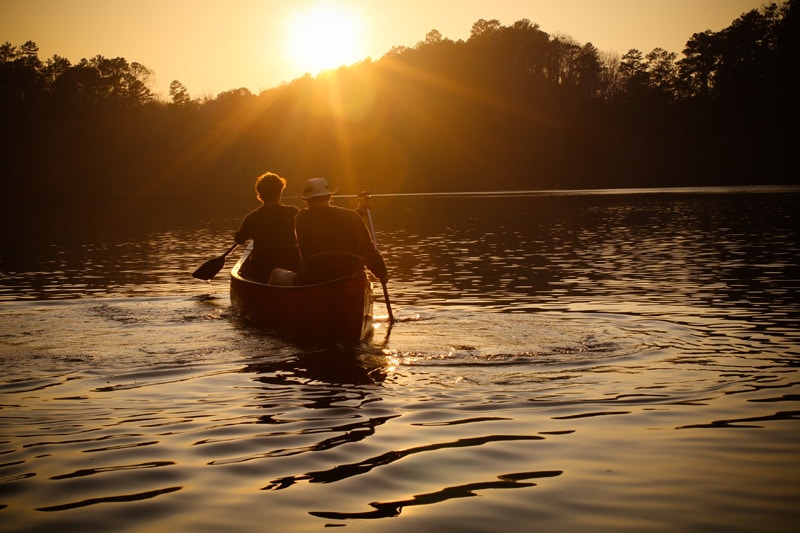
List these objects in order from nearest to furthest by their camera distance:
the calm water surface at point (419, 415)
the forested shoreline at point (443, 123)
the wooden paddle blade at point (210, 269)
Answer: the calm water surface at point (419, 415), the wooden paddle blade at point (210, 269), the forested shoreline at point (443, 123)

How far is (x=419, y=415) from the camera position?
→ 6.77 m

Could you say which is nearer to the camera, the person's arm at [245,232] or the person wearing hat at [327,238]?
the person wearing hat at [327,238]

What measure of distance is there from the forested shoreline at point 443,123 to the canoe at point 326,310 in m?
77.5

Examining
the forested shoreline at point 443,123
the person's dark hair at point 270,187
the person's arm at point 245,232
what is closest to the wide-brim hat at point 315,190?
the person's dark hair at point 270,187

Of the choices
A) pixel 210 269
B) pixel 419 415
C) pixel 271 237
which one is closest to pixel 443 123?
pixel 210 269

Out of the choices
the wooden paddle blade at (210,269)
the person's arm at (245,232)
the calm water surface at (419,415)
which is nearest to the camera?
the calm water surface at (419,415)

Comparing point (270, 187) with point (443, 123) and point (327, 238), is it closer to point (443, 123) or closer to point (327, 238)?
point (327, 238)

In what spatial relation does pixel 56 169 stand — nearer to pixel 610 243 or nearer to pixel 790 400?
pixel 610 243

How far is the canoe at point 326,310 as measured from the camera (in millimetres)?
10125

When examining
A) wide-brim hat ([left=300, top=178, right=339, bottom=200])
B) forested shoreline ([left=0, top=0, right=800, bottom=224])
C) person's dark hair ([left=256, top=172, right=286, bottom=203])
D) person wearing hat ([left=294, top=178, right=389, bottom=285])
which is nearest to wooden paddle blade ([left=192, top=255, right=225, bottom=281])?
person's dark hair ([left=256, top=172, right=286, bottom=203])

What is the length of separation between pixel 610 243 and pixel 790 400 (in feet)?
66.1

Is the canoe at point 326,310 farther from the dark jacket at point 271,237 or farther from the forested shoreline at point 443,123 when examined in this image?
the forested shoreline at point 443,123

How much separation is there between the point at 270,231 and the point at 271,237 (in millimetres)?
95

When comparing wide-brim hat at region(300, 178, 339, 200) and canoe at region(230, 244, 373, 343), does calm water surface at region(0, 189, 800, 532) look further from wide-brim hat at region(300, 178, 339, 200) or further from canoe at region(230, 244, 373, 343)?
wide-brim hat at region(300, 178, 339, 200)
